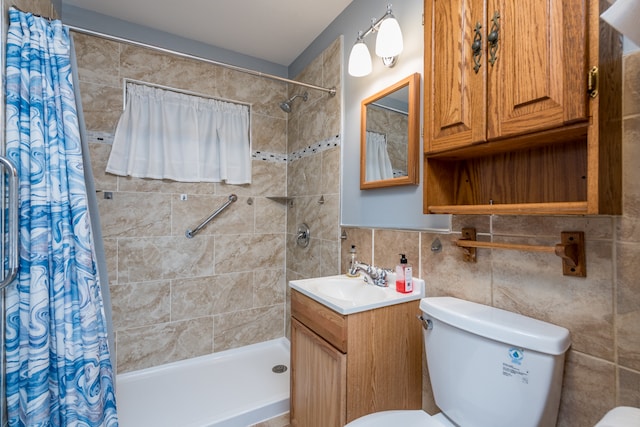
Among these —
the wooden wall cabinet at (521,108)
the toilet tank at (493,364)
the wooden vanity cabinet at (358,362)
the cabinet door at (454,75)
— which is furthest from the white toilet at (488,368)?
the cabinet door at (454,75)

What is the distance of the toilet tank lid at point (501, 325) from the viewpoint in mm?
781

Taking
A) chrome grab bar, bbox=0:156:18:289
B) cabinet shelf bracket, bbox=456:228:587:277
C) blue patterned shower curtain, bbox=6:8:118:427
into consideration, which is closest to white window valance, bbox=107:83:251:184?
blue patterned shower curtain, bbox=6:8:118:427

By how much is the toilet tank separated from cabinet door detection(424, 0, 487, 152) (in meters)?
0.58

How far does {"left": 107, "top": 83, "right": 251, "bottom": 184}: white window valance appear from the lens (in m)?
2.00

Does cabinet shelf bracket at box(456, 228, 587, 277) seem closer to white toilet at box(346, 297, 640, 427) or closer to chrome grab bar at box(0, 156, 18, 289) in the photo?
white toilet at box(346, 297, 640, 427)

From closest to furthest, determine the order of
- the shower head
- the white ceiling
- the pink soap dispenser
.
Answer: the pink soap dispenser < the white ceiling < the shower head

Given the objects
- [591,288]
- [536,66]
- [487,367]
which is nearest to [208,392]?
[487,367]

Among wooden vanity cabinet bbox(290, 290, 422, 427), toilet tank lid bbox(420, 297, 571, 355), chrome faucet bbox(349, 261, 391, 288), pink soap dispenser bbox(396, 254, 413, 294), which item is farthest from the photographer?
chrome faucet bbox(349, 261, 391, 288)

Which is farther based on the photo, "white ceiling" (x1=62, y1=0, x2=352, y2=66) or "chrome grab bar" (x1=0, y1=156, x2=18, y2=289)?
"white ceiling" (x1=62, y1=0, x2=352, y2=66)

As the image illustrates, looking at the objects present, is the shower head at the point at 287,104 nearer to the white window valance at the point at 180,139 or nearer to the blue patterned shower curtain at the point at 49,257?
the white window valance at the point at 180,139

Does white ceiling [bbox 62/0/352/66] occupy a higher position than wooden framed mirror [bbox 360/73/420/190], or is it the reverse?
white ceiling [bbox 62/0/352/66]

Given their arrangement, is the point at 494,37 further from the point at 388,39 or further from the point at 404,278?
the point at 404,278

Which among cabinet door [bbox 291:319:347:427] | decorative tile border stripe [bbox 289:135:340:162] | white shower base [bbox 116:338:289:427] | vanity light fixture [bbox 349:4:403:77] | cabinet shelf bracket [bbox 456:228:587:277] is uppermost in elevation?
vanity light fixture [bbox 349:4:403:77]

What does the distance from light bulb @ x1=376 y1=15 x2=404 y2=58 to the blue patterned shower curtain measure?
1.38 meters
